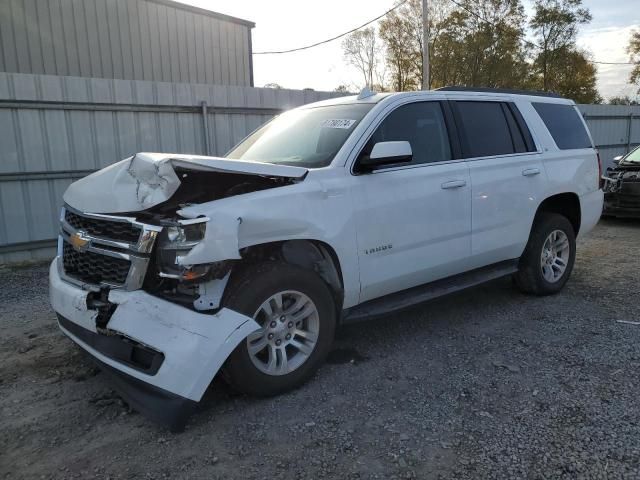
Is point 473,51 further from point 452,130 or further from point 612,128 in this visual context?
point 452,130

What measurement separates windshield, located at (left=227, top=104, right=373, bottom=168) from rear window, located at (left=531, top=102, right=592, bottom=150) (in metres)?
2.29

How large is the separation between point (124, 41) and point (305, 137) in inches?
447

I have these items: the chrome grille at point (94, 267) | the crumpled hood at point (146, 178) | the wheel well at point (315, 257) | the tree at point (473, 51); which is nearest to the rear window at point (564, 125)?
the wheel well at point (315, 257)

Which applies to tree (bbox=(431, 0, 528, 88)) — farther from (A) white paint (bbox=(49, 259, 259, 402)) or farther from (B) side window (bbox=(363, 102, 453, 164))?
(A) white paint (bbox=(49, 259, 259, 402))

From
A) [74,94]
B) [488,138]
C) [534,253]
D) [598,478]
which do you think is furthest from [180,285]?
[74,94]

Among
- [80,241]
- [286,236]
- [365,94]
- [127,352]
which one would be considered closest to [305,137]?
[365,94]

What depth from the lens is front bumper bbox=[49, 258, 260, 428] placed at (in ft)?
8.91

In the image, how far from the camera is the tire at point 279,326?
2998 mm

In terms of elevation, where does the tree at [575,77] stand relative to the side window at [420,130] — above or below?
above

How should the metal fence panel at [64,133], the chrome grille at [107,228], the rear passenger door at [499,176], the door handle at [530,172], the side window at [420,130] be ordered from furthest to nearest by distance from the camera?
the metal fence panel at [64,133] → the door handle at [530,172] → the rear passenger door at [499,176] → the side window at [420,130] → the chrome grille at [107,228]

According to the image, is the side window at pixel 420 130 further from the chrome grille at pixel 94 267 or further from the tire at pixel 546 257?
the chrome grille at pixel 94 267

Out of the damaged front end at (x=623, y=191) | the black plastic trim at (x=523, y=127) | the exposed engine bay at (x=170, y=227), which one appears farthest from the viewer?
the damaged front end at (x=623, y=191)

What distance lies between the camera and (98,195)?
10.4 ft

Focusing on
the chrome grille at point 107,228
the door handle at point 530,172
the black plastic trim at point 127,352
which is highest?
the door handle at point 530,172
